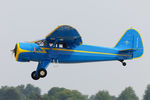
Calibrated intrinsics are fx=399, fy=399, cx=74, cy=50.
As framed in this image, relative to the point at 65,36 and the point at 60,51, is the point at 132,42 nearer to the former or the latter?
the point at 60,51

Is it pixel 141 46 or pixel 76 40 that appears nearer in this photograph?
pixel 76 40

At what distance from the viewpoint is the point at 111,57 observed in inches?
959

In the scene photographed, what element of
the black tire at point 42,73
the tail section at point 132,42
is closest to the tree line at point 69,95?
the tail section at point 132,42

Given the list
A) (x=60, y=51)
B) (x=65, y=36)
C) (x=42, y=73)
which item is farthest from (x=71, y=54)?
(x=42, y=73)

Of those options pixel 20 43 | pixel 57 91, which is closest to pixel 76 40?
pixel 20 43

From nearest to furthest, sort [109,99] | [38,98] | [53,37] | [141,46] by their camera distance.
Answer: [53,37] < [141,46] < [38,98] < [109,99]

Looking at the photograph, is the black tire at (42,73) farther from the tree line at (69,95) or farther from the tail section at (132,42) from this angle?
the tree line at (69,95)

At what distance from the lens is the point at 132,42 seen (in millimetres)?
26125

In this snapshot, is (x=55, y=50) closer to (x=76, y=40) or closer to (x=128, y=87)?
(x=76, y=40)

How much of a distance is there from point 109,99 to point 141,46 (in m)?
52.0

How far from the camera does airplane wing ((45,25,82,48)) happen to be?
20.8 metres

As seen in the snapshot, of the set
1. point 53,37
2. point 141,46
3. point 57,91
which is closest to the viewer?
point 53,37

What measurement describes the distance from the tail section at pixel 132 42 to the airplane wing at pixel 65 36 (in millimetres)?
4409

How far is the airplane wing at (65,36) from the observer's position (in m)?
20.8
